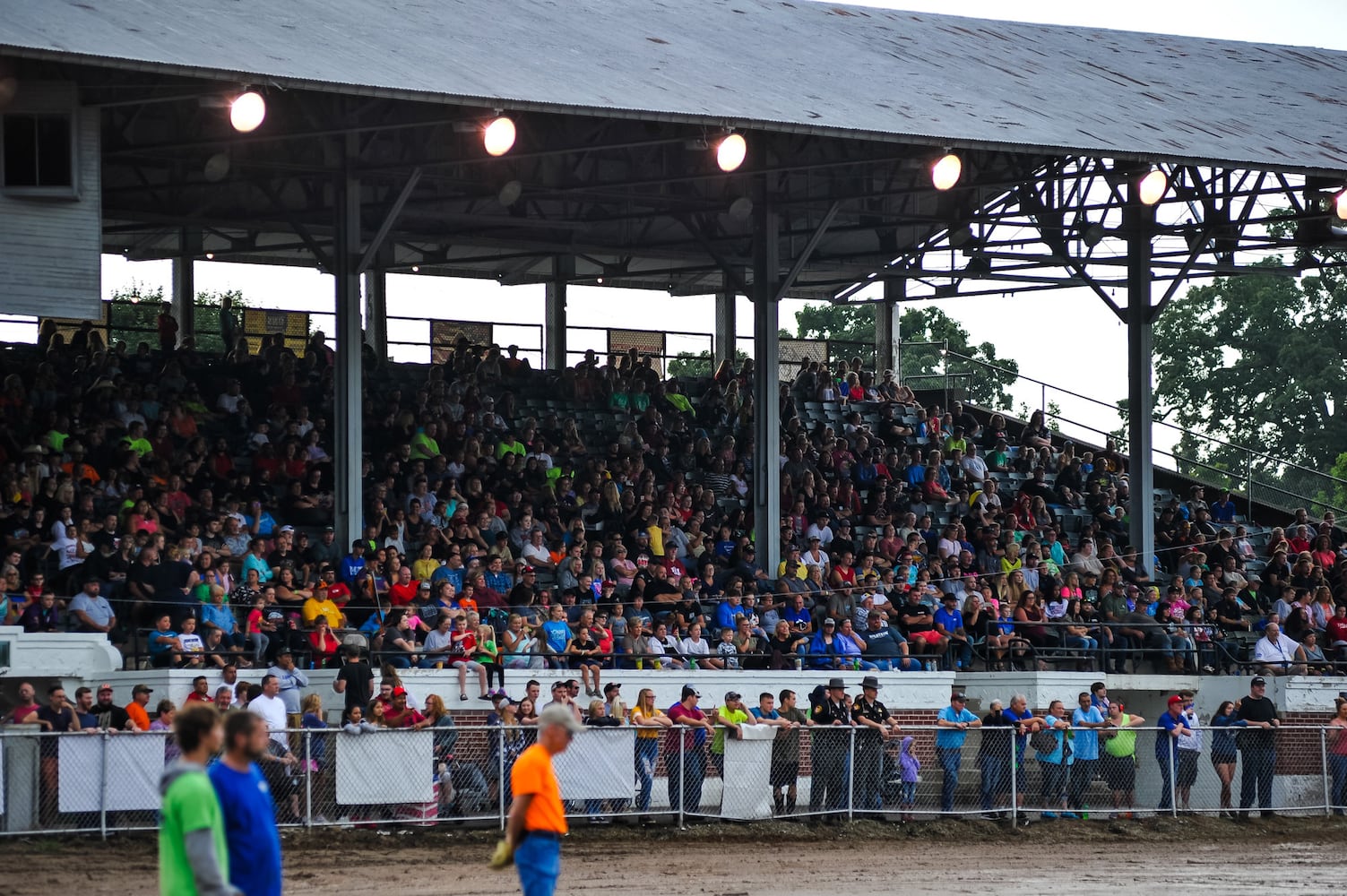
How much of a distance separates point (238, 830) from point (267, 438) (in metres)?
19.1

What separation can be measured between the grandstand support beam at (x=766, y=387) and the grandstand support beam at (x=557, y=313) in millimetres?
12173

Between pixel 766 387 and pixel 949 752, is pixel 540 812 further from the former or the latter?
pixel 766 387

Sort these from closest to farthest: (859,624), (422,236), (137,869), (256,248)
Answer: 1. (137,869)
2. (859,624)
3. (422,236)
4. (256,248)

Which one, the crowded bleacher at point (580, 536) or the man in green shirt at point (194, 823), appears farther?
the crowded bleacher at point (580, 536)

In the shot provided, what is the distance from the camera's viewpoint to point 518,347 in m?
40.1

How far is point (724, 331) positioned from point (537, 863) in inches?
1204

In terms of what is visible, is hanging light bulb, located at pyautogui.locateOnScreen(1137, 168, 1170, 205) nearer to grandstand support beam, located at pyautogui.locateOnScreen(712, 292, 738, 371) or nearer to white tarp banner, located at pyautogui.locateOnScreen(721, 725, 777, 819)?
grandstand support beam, located at pyautogui.locateOnScreen(712, 292, 738, 371)

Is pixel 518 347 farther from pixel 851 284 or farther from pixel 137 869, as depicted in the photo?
pixel 137 869

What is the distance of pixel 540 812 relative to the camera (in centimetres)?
1102

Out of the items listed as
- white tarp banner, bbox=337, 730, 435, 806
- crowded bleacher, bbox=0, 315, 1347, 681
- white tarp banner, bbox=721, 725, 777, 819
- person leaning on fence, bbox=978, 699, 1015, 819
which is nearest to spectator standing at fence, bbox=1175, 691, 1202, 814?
person leaning on fence, bbox=978, 699, 1015, 819

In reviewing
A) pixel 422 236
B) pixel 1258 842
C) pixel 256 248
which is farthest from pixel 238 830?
pixel 256 248

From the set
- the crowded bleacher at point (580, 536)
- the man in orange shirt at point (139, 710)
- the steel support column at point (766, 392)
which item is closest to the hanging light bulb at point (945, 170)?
the steel support column at point (766, 392)

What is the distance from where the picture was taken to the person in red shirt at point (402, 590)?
22969 mm

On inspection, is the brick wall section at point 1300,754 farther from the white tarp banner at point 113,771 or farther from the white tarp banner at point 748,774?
the white tarp banner at point 113,771
